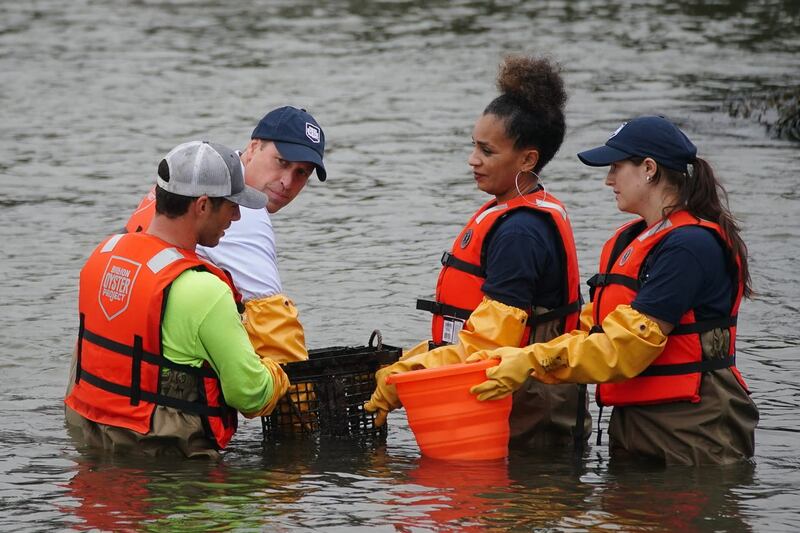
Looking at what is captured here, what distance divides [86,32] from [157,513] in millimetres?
22491

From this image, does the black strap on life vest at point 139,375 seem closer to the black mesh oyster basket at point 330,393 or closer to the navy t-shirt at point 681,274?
the black mesh oyster basket at point 330,393

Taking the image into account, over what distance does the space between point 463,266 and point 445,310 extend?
0.81 feet

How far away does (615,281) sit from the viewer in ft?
21.1

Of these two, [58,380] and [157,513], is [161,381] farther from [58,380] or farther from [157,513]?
[58,380]

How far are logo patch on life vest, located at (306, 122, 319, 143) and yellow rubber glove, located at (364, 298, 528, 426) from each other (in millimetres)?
1234

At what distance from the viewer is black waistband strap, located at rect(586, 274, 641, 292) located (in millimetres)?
6320

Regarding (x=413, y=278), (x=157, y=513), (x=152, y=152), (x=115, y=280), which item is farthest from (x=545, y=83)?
(x=152, y=152)

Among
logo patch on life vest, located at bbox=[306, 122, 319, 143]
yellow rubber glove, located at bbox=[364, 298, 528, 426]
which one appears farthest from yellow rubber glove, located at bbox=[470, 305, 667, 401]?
logo patch on life vest, located at bbox=[306, 122, 319, 143]

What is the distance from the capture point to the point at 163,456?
6.54 m

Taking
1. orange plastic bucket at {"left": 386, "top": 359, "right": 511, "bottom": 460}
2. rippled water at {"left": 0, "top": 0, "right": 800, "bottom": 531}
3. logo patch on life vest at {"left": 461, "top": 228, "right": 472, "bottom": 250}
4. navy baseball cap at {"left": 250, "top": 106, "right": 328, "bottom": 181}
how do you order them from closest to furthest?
orange plastic bucket at {"left": 386, "top": 359, "right": 511, "bottom": 460} < rippled water at {"left": 0, "top": 0, "right": 800, "bottom": 531} < logo patch on life vest at {"left": 461, "top": 228, "right": 472, "bottom": 250} < navy baseball cap at {"left": 250, "top": 106, "right": 328, "bottom": 181}

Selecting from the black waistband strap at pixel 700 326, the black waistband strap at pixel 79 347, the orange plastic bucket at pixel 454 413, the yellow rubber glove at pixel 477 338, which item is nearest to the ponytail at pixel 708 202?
the black waistband strap at pixel 700 326

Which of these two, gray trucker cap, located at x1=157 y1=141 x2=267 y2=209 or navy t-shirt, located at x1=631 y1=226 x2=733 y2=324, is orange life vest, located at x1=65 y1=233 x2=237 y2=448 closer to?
gray trucker cap, located at x1=157 y1=141 x2=267 y2=209

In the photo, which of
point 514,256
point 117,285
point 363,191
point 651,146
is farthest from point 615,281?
point 363,191

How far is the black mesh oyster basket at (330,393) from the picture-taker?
22.1 ft
